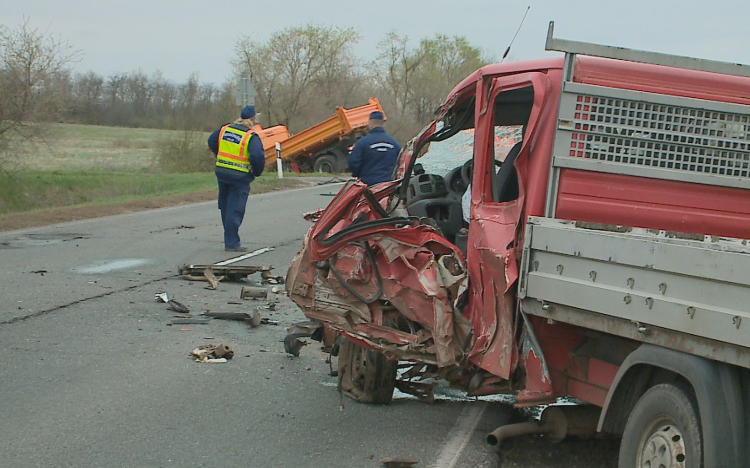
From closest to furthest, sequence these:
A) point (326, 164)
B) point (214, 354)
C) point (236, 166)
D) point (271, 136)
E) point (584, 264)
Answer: point (584, 264), point (214, 354), point (236, 166), point (271, 136), point (326, 164)

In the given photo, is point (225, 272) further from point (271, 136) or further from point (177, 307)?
point (271, 136)

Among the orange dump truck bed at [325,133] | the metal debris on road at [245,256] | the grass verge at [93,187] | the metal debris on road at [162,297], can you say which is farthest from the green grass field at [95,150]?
the metal debris on road at [162,297]

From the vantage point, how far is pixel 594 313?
3.62 m

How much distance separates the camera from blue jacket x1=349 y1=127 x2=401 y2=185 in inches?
382

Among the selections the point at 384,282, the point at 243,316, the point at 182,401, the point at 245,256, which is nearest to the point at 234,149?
the point at 245,256

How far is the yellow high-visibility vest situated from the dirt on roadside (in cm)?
460

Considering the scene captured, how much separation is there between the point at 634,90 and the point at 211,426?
121 inches

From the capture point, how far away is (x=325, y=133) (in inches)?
1228

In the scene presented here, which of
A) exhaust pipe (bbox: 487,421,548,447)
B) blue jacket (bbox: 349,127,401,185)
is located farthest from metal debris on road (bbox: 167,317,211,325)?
exhaust pipe (bbox: 487,421,548,447)

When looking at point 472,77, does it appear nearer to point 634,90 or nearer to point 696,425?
point 634,90

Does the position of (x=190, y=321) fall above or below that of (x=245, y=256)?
below

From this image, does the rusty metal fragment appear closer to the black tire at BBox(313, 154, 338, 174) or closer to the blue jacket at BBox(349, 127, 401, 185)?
the blue jacket at BBox(349, 127, 401, 185)

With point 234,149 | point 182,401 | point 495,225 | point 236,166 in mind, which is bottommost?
point 182,401

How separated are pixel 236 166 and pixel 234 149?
255mm
